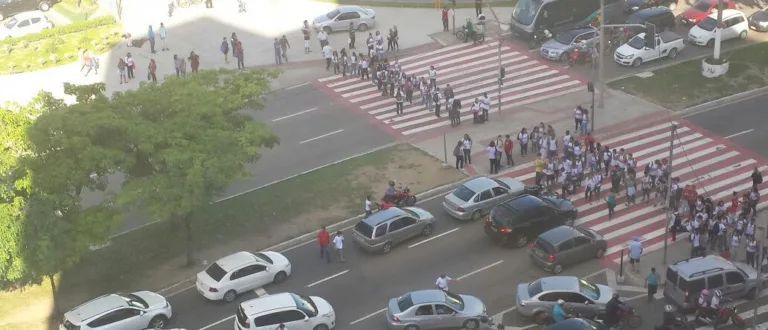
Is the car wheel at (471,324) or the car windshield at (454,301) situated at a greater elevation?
the car windshield at (454,301)

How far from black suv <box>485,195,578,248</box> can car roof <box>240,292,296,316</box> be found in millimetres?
8734

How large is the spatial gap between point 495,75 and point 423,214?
17.5 meters

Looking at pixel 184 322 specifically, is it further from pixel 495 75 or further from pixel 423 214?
pixel 495 75

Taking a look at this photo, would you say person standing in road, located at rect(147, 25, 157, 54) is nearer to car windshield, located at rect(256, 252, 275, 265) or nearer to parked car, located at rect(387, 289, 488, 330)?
car windshield, located at rect(256, 252, 275, 265)

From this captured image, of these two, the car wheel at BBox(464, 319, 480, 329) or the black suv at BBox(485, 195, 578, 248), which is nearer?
the car wheel at BBox(464, 319, 480, 329)

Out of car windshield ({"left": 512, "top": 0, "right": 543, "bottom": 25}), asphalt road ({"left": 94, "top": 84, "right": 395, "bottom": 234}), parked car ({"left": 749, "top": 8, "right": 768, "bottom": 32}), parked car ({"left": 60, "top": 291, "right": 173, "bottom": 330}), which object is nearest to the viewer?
parked car ({"left": 60, "top": 291, "right": 173, "bottom": 330})

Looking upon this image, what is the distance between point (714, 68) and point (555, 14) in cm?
952

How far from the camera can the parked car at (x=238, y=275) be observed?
34.1 meters

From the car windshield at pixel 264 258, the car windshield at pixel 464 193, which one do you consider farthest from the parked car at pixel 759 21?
the car windshield at pixel 264 258

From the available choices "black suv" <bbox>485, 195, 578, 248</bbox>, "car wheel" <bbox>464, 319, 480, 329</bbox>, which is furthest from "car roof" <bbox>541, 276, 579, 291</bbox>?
"black suv" <bbox>485, 195, 578, 248</bbox>

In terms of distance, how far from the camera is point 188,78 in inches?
1528

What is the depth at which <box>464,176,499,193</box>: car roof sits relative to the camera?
39.2 metres

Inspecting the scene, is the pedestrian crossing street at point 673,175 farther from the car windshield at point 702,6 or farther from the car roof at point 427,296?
the car windshield at point 702,6

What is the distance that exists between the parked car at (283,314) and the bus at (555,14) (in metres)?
28.7
